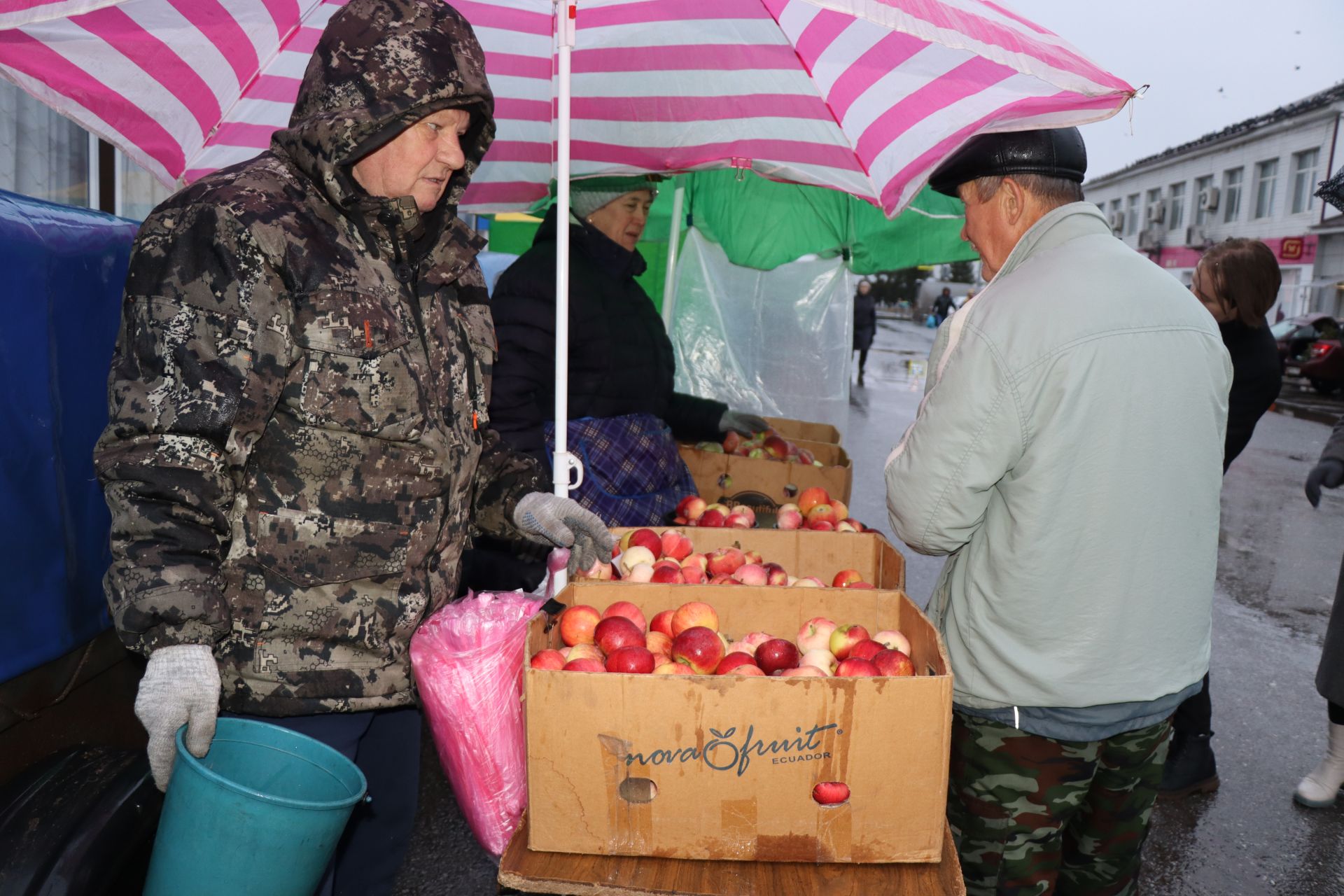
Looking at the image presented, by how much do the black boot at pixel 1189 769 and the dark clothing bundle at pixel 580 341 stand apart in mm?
2593

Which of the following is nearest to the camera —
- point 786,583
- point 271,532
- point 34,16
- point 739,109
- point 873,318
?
point 34,16

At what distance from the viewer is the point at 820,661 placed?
88.7 inches

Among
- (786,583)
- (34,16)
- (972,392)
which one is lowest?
(786,583)

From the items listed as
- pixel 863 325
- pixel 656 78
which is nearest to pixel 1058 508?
pixel 656 78

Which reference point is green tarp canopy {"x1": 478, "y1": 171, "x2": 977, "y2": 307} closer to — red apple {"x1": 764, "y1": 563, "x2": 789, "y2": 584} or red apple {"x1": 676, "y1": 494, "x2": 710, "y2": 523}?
red apple {"x1": 676, "y1": 494, "x2": 710, "y2": 523}

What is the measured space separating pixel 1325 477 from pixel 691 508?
2.49 meters

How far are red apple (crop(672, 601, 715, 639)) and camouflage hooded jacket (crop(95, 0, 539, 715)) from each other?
1.80 ft

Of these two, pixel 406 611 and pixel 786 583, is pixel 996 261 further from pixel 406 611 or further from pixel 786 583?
pixel 406 611

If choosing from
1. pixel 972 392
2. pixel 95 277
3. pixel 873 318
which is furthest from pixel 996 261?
pixel 873 318

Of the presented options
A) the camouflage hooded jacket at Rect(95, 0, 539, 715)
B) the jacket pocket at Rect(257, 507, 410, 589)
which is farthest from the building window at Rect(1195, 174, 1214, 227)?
the jacket pocket at Rect(257, 507, 410, 589)

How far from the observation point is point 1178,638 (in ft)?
6.72

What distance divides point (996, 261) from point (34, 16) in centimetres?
201

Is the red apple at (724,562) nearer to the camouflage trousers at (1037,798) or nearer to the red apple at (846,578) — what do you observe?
the red apple at (846,578)

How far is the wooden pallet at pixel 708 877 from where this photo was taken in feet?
5.67
